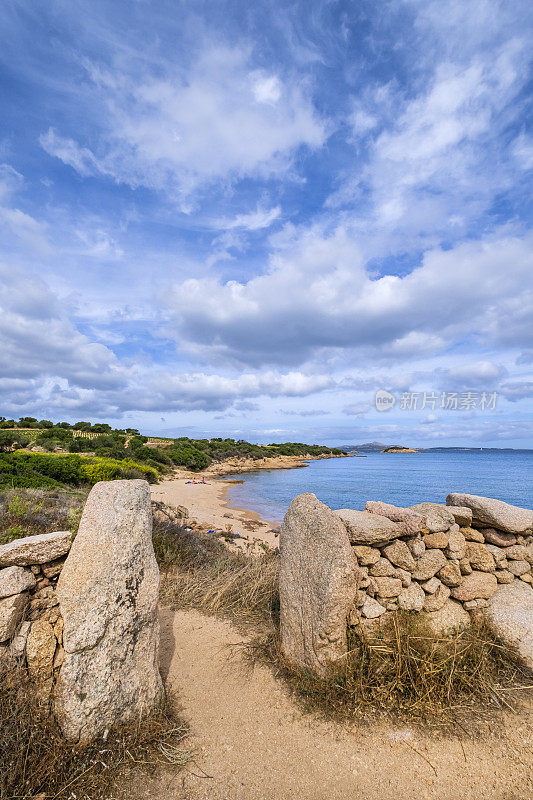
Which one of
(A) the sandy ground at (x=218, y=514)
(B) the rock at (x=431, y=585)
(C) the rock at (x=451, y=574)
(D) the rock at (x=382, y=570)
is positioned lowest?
(A) the sandy ground at (x=218, y=514)

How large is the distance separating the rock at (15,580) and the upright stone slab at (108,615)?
15.5 inches

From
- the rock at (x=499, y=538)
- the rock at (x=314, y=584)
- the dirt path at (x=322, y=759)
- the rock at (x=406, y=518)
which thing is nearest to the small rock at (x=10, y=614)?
the dirt path at (x=322, y=759)

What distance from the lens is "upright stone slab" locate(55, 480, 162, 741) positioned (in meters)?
3.17

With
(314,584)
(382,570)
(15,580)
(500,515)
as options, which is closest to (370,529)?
(382,570)

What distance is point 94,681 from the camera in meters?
3.22

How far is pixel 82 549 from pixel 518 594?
5.16 m

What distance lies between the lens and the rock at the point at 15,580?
3.24m

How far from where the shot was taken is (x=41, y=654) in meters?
3.28

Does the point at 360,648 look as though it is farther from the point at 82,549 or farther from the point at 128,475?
the point at 128,475

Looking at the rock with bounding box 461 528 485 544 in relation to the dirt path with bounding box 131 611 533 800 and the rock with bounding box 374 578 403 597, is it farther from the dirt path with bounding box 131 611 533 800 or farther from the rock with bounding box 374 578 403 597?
the dirt path with bounding box 131 611 533 800

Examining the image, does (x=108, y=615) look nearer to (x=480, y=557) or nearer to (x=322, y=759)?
(x=322, y=759)

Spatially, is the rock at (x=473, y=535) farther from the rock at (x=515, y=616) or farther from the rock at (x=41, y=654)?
the rock at (x=41, y=654)

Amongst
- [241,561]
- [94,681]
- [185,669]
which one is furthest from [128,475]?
[94,681]

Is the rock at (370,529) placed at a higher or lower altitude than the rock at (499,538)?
higher
